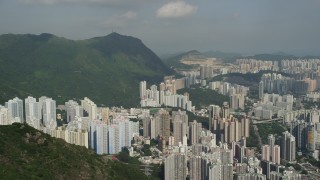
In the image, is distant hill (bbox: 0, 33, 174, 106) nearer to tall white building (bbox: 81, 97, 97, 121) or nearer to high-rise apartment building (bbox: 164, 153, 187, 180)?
tall white building (bbox: 81, 97, 97, 121)

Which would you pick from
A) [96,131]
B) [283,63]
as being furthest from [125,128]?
[283,63]

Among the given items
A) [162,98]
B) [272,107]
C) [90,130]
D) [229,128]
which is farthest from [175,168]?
[162,98]

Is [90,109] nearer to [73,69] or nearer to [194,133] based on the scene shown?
[194,133]

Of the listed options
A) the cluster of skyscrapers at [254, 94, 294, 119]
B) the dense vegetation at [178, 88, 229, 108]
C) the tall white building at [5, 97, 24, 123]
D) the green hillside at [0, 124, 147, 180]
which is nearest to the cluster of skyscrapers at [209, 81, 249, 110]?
the dense vegetation at [178, 88, 229, 108]

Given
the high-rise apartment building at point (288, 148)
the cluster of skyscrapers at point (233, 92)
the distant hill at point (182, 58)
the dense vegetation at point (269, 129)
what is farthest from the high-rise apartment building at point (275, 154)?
the distant hill at point (182, 58)

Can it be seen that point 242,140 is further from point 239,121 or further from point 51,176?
point 51,176
